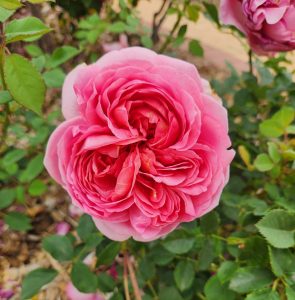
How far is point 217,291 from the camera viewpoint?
1.85ft

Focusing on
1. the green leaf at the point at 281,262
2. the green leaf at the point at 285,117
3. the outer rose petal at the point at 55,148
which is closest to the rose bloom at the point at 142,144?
the outer rose petal at the point at 55,148

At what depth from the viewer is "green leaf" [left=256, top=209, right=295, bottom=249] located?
480 mm

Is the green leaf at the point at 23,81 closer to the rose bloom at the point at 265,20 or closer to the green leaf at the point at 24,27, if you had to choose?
the green leaf at the point at 24,27

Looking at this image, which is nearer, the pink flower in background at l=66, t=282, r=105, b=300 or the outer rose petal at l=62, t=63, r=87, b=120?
the outer rose petal at l=62, t=63, r=87, b=120

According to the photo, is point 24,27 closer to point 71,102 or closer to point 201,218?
point 71,102

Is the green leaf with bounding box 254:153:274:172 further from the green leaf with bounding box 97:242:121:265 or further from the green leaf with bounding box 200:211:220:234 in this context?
the green leaf with bounding box 97:242:121:265

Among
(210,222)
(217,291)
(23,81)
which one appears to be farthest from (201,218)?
(23,81)

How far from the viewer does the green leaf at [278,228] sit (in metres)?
0.48

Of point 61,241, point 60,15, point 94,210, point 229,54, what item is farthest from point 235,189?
point 229,54

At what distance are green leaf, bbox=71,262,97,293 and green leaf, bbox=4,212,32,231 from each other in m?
0.19

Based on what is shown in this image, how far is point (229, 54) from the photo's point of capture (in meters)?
Result: 1.51

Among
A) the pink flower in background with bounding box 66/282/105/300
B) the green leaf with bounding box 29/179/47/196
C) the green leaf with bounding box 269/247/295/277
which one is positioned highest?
the green leaf with bounding box 269/247/295/277

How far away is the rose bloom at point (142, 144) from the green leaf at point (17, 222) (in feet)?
1.24

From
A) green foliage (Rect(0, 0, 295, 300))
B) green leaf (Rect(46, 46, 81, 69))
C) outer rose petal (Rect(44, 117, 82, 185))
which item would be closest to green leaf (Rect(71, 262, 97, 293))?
green foliage (Rect(0, 0, 295, 300))
